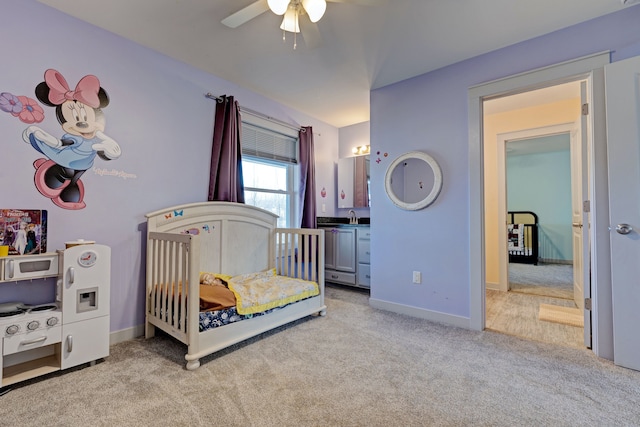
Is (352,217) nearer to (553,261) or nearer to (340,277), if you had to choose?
(340,277)

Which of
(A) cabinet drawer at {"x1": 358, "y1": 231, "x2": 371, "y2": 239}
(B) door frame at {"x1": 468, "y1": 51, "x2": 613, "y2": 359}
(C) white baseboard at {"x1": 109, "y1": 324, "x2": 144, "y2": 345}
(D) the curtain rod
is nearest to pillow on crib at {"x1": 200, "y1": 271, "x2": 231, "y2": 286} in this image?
(C) white baseboard at {"x1": 109, "y1": 324, "x2": 144, "y2": 345}

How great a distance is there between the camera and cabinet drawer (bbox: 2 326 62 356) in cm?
154

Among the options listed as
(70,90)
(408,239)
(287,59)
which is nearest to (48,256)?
(70,90)

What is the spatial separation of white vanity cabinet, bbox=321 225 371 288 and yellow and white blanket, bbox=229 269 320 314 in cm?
107

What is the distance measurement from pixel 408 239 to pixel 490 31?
181cm

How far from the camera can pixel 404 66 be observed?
8.63ft

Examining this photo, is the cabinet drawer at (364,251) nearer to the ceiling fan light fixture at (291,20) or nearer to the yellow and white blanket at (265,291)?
the yellow and white blanket at (265,291)

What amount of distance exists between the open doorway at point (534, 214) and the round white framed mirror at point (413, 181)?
3.67 feet

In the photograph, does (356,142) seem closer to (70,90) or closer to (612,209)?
(612,209)

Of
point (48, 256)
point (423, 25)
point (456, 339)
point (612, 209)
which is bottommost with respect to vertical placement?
point (456, 339)

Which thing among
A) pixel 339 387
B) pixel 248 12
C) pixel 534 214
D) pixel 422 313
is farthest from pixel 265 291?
pixel 534 214

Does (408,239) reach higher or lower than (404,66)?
lower

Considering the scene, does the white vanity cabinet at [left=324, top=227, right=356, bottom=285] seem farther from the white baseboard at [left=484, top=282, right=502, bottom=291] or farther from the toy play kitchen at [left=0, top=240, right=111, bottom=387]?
the toy play kitchen at [left=0, top=240, right=111, bottom=387]

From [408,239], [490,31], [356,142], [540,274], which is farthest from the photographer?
[540,274]
